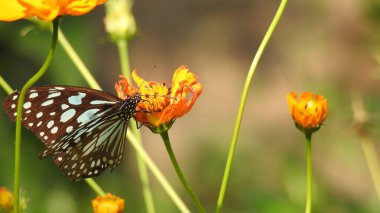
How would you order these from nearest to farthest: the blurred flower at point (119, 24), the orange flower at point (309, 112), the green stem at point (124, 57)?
the orange flower at point (309, 112) → the green stem at point (124, 57) → the blurred flower at point (119, 24)

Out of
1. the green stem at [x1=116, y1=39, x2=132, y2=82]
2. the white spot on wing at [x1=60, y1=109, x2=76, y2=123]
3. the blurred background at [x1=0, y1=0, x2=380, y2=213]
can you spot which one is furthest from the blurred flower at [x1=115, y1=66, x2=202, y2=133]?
the blurred background at [x1=0, y1=0, x2=380, y2=213]

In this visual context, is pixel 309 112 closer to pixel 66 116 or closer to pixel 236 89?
pixel 66 116

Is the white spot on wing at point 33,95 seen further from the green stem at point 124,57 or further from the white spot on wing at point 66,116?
→ the green stem at point 124,57

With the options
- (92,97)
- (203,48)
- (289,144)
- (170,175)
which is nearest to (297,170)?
(289,144)

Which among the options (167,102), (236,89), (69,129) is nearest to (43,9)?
(167,102)

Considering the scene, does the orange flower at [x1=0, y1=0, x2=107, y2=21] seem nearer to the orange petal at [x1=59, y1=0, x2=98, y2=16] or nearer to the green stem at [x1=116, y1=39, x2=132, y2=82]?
the orange petal at [x1=59, y1=0, x2=98, y2=16]

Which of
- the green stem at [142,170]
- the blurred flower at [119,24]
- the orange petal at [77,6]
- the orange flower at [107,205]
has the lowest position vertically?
the orange flower at [107,205]

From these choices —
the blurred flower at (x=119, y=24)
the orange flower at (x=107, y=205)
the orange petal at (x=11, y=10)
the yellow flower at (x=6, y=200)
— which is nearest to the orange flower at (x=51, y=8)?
the orange petal at (x=11, y=10)
